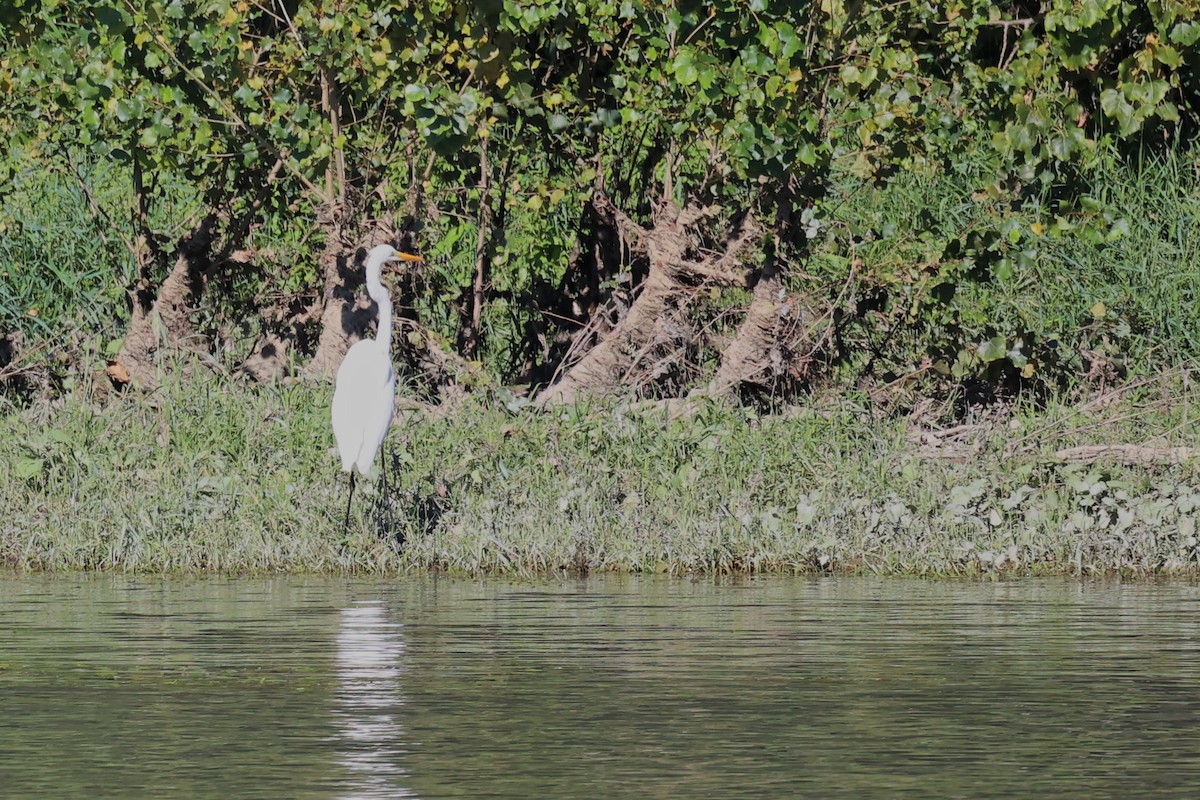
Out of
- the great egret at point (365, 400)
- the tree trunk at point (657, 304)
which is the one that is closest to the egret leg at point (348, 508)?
the great egret at point (365, 400)

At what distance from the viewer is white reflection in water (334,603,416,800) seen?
502cm

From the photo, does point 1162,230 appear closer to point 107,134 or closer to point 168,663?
point 107,134

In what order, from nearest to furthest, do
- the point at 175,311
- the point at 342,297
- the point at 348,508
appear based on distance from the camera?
the point at 348,508 < the point at 342,297 < the point at 175,311

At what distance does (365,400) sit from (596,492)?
3.87ft

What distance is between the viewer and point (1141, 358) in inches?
491

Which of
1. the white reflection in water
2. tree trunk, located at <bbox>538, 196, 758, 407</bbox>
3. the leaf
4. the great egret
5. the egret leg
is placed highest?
tree trunk, located at <bbox>538, 196, 758, 407</bbox>

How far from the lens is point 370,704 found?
6.07 metres

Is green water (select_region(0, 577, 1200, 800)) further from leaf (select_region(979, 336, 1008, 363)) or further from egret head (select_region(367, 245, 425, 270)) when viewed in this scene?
egret head (select_region(367, 245, 425, 270))

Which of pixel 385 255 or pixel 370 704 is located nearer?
pixel 370 704

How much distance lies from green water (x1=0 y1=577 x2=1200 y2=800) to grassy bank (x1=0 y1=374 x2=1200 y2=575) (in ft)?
2.16

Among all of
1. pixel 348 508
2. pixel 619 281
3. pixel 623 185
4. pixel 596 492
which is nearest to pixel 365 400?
pixel 348 508

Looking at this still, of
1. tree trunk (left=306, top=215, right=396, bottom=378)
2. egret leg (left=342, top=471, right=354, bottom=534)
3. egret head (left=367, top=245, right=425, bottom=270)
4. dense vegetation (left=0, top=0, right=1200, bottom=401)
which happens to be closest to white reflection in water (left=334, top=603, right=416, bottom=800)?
egret leg (left=342, top=471, right=354, bottom=534)

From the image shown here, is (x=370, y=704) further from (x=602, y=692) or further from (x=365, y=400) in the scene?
(x=365, y=400)

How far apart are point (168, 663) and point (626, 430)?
14.7 ft
